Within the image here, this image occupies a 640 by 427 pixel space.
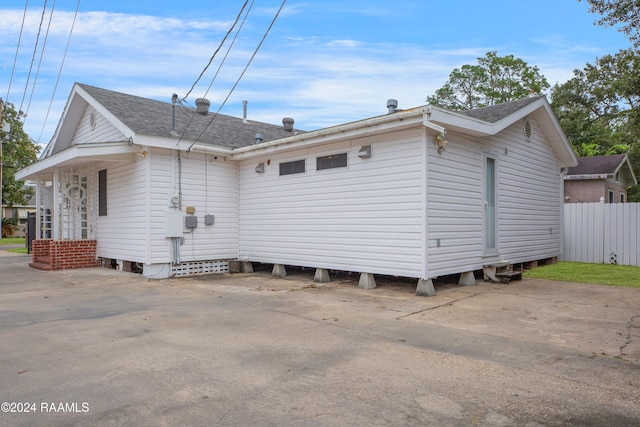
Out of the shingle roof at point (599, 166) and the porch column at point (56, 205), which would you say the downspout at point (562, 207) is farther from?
the porch column at point (56, 205)

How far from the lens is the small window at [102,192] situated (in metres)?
12.0

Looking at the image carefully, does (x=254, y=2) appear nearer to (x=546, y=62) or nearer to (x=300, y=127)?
(x=300, y=127)

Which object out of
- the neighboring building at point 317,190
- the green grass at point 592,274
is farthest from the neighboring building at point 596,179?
the green grass at point 592,274

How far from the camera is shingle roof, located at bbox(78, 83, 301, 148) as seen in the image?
10461mm

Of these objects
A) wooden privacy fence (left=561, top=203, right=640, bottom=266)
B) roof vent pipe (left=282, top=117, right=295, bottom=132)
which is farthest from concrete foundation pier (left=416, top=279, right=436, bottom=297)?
roof vent pipe (left=282, top=117, right=295, bottom=132)

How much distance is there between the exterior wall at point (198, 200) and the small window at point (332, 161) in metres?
3.14

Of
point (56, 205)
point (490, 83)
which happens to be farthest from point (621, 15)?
point (490, 83)

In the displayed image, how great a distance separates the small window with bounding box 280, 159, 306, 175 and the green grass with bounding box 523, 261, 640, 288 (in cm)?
583

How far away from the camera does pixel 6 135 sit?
3155 centimetres

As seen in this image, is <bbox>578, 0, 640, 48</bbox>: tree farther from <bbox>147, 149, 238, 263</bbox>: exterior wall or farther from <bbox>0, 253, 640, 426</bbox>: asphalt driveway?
<bbox>147, 149, 238, 263</bbox>: exterior wall

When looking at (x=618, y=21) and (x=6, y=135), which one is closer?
(x=618, y=21)

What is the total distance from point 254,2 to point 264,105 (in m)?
11.0

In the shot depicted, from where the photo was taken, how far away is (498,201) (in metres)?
9.73

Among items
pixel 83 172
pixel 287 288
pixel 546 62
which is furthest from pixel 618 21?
pixel 546 62
